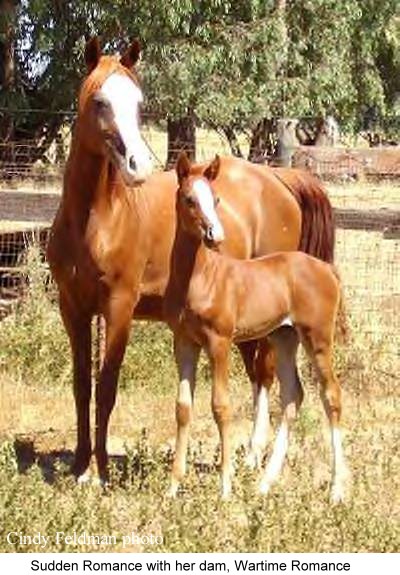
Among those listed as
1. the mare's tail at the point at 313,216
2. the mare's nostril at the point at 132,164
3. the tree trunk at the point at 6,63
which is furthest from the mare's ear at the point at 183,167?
the tree trunk at the point at 6,63

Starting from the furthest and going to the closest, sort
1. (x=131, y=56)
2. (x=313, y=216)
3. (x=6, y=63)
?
(x=6, y=63), (x=313, y=216), (x=131, y=56)

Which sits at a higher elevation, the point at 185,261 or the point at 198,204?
the point at 198,204

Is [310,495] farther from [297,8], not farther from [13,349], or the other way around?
[297,8]

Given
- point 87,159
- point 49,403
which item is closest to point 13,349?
point 49,403

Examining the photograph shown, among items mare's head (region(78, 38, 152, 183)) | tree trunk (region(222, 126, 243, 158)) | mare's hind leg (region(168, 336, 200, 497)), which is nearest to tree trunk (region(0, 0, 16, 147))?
tree trunk (region(222, 126, 243, 158))

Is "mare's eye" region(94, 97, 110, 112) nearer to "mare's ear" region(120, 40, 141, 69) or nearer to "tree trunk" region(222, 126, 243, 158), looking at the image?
"mare's ear" region(120, 40, 141, 69)

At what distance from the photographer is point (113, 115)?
5414 mm

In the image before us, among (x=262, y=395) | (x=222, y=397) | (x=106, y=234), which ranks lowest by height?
(x=262, y=395)

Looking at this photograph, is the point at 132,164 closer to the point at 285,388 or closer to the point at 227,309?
the point at 227,309

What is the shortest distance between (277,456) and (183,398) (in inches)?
27.8

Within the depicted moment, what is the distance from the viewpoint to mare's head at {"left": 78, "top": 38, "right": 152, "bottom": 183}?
530cm

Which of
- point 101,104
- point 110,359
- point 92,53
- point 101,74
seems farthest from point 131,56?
point 110,359

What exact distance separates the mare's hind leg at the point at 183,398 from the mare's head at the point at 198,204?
1.98ft

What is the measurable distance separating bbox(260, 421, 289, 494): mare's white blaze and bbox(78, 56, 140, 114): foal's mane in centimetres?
206
